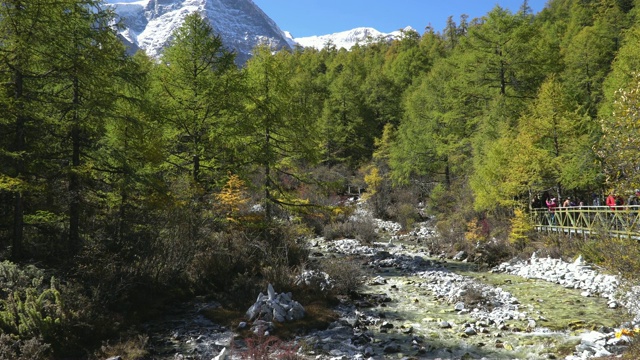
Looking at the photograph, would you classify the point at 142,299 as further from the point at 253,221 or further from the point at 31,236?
the point at 253,221

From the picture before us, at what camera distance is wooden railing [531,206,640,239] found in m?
13.5

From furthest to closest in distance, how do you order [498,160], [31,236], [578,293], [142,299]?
1. [498,160]
2. [578,293]
3. [31,236]
4. [142,299]

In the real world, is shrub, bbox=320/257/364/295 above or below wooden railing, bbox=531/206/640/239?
below

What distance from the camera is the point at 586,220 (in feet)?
52.8

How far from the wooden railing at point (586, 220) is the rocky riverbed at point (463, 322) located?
165 centimetres

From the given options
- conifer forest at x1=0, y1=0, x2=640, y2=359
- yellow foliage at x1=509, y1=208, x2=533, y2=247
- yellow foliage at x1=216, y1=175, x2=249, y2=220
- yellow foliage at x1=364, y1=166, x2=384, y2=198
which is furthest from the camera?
yellow foliage at x1=364, y1=166, x2=384, y2=198

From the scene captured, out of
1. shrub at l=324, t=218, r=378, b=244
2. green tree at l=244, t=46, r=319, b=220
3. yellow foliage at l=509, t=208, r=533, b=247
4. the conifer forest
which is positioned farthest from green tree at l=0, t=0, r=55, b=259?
yellow foliage at l=509, t=208, r=533, b=247

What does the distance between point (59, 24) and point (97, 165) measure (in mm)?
3523

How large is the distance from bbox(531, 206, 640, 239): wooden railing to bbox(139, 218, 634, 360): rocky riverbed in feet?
5.42

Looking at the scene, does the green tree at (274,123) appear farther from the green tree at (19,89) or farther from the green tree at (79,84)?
the green tree at (19,89)

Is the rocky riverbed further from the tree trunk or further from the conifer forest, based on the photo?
the tree trunk

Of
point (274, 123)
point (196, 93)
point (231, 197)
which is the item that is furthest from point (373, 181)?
point (231, 197)

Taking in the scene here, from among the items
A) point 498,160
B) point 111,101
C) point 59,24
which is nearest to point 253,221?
point 111,101

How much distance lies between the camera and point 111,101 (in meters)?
A: 10.4
